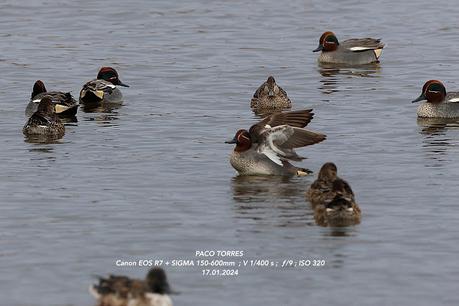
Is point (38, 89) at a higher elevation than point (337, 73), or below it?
higher

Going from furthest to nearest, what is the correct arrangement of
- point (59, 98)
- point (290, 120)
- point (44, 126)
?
1. point (59, 98)
2. point (44, 126)
3. point (290, 120)

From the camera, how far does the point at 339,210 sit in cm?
1598

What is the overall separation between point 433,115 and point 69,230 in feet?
31.9

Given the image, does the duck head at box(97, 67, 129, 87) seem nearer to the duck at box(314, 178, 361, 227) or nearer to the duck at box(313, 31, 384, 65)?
the duck at box(313, 31, 384, 65)

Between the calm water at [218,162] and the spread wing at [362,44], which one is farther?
the spread wing at [362,44]

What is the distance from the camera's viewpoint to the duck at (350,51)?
29.9 meters

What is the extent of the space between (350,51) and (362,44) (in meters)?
0.33

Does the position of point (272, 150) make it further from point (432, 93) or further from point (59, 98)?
point (59, 98)

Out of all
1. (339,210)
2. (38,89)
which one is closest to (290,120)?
(339,210)

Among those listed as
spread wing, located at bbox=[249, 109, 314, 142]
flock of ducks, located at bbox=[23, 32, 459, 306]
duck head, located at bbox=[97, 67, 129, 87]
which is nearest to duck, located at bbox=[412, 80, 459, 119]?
flock of ducks, located at bbox=[23, 32, 459, 306]

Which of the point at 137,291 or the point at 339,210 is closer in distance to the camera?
the point at 137,291

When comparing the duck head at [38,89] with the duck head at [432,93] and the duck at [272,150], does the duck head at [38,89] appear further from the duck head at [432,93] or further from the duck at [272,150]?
the duck head at [432,93]

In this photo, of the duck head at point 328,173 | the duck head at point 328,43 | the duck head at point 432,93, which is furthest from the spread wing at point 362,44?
the duck head at point 328,173

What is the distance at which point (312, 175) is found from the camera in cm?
1911
